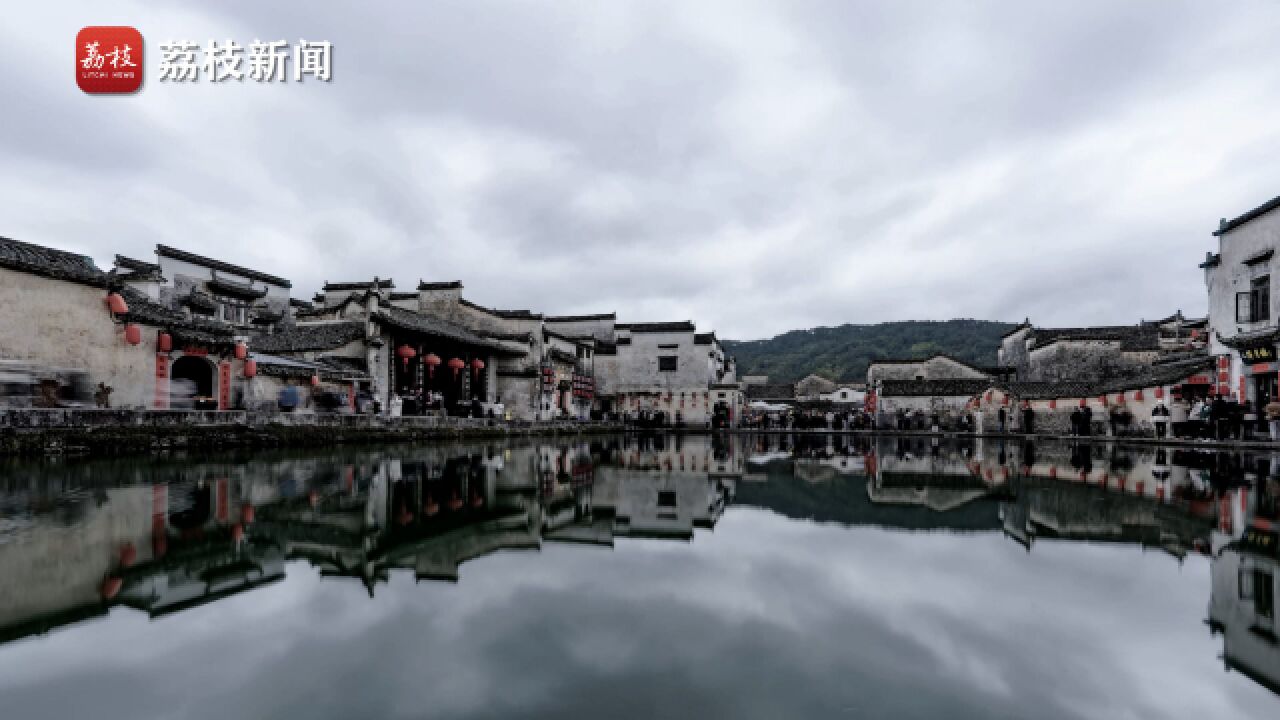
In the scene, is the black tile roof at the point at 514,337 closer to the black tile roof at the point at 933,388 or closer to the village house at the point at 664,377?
the village house at the point at 664,377

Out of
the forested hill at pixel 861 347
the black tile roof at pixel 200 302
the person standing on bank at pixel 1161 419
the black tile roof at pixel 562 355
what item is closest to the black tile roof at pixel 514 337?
the black tile roof at pixel 562 355

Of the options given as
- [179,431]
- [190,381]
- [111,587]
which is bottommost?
[111,587]

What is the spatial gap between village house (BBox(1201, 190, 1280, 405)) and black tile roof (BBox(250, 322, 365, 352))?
96.4ft

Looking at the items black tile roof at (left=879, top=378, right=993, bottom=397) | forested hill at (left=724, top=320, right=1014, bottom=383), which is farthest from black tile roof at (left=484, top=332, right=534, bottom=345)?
forested hill at (left=724, top=320, right=1014, bottom=383)

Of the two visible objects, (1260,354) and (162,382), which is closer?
(162,382)

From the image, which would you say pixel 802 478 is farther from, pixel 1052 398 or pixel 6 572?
pixel 1052 398

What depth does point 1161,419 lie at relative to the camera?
71.7 ft

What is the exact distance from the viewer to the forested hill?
3007 inches

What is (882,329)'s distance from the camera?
94875 mm

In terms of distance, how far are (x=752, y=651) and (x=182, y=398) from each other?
1898cm

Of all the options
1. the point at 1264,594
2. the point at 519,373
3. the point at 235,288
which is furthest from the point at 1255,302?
the point at 235,288

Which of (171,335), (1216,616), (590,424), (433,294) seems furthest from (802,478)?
(433,294)

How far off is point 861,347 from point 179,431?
82761mm

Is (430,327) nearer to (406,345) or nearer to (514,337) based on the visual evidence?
(406,345)
